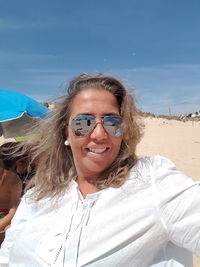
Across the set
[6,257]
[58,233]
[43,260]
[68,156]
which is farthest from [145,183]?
[6,257]

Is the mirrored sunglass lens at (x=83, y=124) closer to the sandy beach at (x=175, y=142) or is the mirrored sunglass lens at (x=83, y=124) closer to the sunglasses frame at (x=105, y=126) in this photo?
the sunglasses frame at (x=105, y=126)

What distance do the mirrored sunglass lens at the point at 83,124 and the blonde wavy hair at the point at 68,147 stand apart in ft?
0.60

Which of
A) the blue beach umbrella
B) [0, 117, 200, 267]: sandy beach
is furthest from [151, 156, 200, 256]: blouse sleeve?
[0, 117, 200, 267]: sandy beach

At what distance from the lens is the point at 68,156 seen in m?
2.08

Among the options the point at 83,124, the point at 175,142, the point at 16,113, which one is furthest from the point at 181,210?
the point at 175,142

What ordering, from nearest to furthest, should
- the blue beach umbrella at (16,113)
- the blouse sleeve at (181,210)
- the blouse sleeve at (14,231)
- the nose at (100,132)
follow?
the blouse sleeve at (181,210) → the nose at (100,132) → the blouse sleeve at (14,231) → the blue beach umbrella at (16,113)

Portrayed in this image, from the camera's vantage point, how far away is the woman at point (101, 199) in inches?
52.8

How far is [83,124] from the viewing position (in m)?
1.68

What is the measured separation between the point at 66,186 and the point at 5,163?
1462 millimetres

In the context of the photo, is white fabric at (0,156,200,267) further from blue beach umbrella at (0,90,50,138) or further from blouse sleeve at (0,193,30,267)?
blue beach umbrella at (0,90,50,138)

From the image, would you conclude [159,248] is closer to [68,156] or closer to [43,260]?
[43,260]

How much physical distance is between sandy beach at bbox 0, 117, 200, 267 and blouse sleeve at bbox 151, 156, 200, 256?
567 centimetres

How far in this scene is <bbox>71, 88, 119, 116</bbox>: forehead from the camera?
5.58 feet

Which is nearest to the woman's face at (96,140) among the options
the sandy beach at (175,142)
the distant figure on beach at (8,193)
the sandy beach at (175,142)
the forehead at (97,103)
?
the forehead at (97,103)
